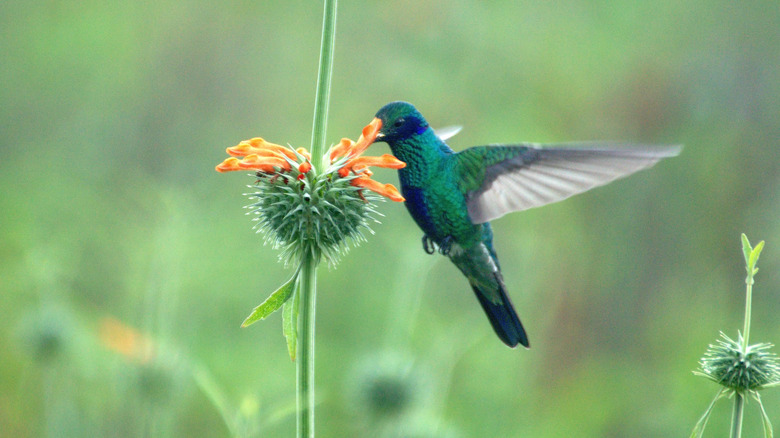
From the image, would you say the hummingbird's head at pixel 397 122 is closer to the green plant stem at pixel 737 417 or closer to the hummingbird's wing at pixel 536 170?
the hummingbird's wing at pixel 536 170

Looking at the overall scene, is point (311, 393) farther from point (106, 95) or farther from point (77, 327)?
point (106, 95)

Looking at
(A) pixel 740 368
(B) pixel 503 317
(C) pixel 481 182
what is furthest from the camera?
(B) pixel 503 317

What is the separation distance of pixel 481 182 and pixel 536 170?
0.75 ft

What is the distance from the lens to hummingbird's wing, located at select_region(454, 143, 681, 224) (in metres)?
2.21

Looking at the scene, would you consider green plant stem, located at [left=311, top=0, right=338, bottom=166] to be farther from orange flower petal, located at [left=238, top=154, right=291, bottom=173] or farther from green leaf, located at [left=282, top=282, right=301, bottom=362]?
green leaf, located at [left=282, top=282, right=301, bottom=362]

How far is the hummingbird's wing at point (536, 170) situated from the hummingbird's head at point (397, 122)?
0.85ft

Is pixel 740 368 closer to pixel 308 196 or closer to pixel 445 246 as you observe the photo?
pixel 308 196

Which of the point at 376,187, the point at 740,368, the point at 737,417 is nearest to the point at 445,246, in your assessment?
the point at 376,187

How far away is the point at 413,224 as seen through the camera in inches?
206

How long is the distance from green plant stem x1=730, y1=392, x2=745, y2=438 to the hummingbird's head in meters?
1.28

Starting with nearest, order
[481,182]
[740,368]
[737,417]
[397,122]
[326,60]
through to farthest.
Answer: [737,417]
[326,60]
[740,368]
[397,122]
[481,182]

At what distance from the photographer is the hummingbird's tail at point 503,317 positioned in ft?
9.37

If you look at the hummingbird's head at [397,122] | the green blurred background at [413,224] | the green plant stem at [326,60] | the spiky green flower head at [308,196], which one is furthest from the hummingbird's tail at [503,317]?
→ the green blurred background at [413,224]

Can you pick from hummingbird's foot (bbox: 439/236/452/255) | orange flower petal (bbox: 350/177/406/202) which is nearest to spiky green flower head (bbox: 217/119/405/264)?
orange flower petal (bbox: 350/177/406/202)
